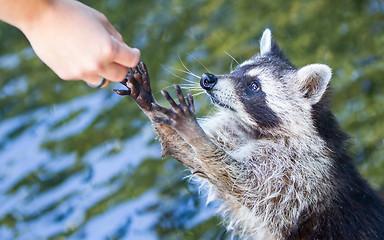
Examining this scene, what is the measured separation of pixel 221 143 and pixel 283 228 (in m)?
0.82

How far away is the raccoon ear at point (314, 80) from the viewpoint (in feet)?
11.9

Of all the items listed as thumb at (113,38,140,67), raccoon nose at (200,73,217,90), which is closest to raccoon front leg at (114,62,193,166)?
raccoon nose at (200,73,217,90)

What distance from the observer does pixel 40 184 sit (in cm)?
536

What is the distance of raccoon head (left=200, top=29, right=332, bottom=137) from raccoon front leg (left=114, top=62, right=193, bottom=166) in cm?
43

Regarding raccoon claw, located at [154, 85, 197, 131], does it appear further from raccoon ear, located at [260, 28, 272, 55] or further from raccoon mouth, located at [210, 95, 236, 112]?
raccoon ear, located at [260, 28, 272, 55]

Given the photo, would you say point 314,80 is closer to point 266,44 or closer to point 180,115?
point 266,44

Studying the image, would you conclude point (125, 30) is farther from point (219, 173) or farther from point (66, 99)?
point (219, 173)

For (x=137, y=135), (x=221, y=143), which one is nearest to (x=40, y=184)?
(x=137, y=135)

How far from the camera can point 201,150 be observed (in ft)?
11.2

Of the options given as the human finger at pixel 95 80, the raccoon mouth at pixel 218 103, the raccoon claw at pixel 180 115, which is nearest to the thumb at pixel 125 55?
the human finger at pixel 95 80

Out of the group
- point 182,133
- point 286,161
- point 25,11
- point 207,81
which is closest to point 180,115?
point 182,133

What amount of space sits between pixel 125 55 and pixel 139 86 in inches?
45.8

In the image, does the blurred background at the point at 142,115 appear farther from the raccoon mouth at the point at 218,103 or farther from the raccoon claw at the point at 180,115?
the raccoon claw at the point at 180,115

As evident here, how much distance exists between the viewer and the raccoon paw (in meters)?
3.37
